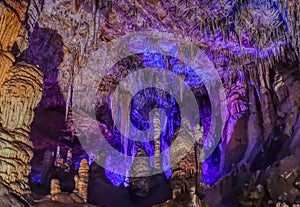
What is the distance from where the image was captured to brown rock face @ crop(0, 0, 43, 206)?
559 centimetres

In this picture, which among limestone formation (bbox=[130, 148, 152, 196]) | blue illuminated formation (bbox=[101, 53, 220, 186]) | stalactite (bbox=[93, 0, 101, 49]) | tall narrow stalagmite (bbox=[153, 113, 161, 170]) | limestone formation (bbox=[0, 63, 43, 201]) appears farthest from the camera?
tall narrow stalagmite (bbox=[153, 113, 161, 170])

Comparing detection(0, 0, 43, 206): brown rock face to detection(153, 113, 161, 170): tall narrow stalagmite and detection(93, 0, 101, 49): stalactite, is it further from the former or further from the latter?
detection(153, 113, 161, 170): tall narrow stalagmite

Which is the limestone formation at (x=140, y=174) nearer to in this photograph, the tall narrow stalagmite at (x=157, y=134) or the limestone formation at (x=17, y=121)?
the tall narrow stalagmite at (x=157, y=134)

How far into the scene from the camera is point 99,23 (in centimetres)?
929

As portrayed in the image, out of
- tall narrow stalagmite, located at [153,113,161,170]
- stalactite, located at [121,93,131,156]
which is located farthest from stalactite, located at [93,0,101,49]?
tall narrow stalagmite, located at [153,113,161,170]

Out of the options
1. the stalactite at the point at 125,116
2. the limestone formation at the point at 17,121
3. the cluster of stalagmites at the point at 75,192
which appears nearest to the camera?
the limestone formation at the point at 17,121

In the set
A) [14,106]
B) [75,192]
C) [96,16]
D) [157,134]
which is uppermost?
[96,16]

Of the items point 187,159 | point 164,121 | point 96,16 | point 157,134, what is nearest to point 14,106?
point 96,16

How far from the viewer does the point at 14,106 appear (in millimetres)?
5898

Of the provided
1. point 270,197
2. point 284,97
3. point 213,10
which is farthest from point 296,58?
point 270,197

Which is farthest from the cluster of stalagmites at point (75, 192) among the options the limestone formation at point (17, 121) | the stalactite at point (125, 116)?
the stalactite at point (125, 116)

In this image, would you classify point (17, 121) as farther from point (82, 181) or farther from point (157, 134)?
point (157, 134)

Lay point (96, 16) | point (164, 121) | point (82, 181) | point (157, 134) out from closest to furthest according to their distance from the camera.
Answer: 1. point (82, 181)
2. point (96, 16)
3. point (157, 134)
4. point (164, 121)

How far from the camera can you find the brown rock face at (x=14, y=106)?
5.59m
